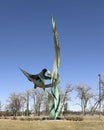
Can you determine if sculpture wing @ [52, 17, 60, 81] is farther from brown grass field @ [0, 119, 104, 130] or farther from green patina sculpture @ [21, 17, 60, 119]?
brown grass field @ [0, 119, 104, 130]

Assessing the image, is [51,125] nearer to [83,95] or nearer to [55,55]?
[55,55]

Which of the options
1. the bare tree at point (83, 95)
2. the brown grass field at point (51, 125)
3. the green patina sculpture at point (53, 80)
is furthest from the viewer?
the bare tree at point (83, 95)

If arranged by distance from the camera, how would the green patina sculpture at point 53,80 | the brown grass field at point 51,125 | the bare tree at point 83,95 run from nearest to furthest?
the brown grass field at point 51,125
the green patina sculpture at point 53,80
the bare tree at point 83,95

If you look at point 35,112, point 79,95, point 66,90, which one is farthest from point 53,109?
point 35,112

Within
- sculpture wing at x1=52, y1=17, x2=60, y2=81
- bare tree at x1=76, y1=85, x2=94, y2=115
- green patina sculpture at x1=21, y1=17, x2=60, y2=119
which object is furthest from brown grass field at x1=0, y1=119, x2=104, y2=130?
bare tree at x1=76, y1=85, x2=94, y2=115

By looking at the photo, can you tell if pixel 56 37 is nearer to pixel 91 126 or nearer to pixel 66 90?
pixel 91 126

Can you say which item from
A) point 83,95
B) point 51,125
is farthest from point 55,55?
point 83,95

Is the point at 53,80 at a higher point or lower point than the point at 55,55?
lower

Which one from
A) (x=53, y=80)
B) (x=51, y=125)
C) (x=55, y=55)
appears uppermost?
(x=55, y=55)

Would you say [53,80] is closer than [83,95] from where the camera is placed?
Yes

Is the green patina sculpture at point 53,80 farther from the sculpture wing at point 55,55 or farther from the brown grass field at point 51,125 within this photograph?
the brown grass field at point 51,125

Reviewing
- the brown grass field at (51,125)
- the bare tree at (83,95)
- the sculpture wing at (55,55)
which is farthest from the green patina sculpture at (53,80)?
the bare tree at (83,95)

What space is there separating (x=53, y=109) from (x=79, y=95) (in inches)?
1635

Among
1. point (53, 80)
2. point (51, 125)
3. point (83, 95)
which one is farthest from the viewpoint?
point (83, 95)
